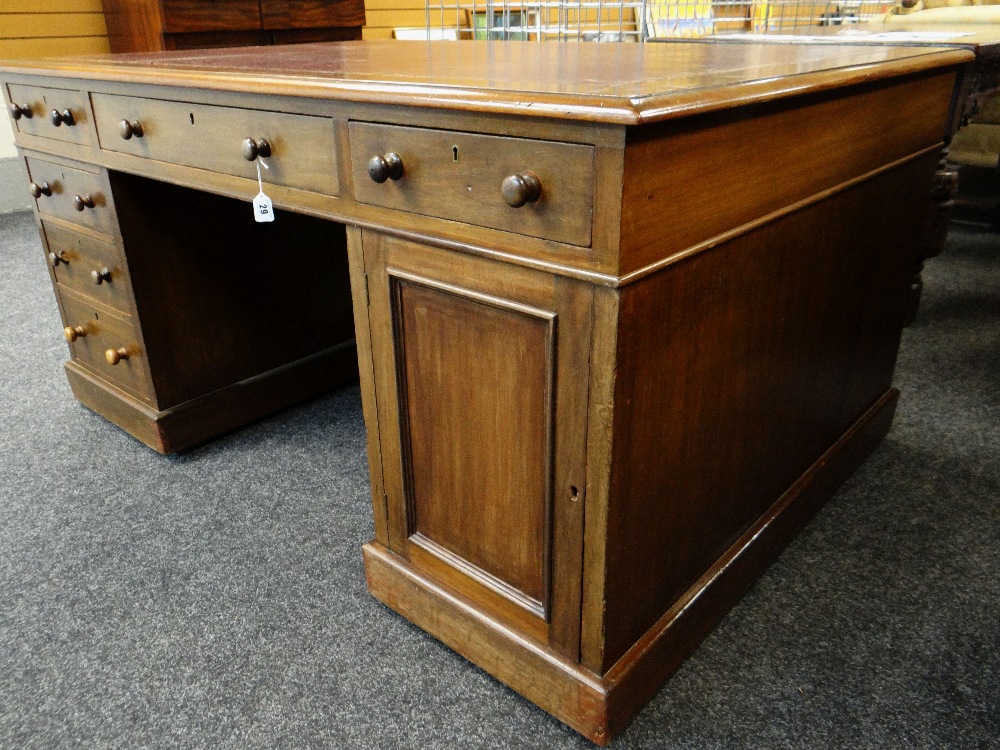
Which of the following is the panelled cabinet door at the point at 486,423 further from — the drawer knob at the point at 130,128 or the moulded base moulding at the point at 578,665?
the drawer knob at the point at 130,128

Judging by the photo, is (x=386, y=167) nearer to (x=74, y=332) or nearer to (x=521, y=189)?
(x=521, y=189)

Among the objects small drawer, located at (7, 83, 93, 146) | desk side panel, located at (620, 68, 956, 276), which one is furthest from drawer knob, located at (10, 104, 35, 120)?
desk side panel, located at (620, 68, 956, 276)

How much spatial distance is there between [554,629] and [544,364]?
0.39m

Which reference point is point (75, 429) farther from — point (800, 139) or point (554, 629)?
point (800, 139)

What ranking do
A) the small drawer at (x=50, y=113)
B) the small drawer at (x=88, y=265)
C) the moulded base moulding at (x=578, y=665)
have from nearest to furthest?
the moulded base moulding at (x=578, y=665) → the small drawer at (x=50, y=113) → the small drawer at (x=88, y=265)

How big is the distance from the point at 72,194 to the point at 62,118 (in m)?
0.19

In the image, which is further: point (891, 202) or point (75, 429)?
point (75, 429)

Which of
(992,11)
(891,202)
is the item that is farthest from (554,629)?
(992,11)

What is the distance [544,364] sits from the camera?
957 mm

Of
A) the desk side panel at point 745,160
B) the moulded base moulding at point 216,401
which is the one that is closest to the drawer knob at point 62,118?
the moulded base moulding at point 216,401

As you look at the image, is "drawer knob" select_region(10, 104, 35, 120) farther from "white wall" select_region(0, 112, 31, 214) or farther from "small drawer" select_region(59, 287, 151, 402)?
"white wall" select_region(0, 112, 31, 214)

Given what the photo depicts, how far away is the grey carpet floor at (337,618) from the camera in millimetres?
1131

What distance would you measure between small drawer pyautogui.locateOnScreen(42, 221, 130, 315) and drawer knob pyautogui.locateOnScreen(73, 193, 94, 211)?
3.0 inches

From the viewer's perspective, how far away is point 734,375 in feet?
3.74
